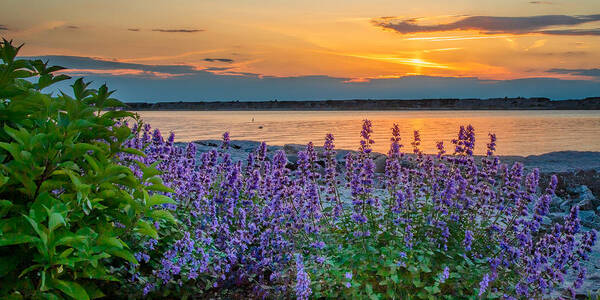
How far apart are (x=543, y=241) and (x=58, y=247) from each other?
219 inches

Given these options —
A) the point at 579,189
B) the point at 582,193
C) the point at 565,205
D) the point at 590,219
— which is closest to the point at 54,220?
the point at 590,219

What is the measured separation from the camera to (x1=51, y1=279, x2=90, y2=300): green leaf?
343 cm

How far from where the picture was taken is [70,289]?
344 centimetres

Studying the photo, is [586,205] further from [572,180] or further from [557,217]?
[572,180]

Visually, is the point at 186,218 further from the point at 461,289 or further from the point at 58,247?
the point at 461,289

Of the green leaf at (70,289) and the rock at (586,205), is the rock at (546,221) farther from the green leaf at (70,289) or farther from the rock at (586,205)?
the green leaf at (70,289)

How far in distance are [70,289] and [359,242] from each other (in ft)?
10.7

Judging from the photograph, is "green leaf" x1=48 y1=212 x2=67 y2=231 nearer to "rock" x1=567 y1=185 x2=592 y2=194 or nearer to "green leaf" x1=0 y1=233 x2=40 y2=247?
"green leaf" x1=0 y1=233 x2=40 y2=247

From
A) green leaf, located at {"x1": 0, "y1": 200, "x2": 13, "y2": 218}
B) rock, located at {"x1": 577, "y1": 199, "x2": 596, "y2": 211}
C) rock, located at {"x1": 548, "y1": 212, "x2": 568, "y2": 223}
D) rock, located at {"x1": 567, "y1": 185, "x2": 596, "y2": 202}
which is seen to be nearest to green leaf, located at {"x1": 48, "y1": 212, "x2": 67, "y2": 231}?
green leaf, located at {"x1": 0, "y1": 200, "x2": 13, "y2": 218}

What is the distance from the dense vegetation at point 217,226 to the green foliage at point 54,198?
0.01 meters

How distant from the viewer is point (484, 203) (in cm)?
663

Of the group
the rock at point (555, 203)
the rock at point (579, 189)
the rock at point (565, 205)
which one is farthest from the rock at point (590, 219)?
the rock at point (579, 189)

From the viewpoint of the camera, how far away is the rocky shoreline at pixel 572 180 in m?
8.48

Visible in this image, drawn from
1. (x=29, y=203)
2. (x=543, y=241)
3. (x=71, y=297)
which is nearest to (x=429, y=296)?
(x=543, y=241)
